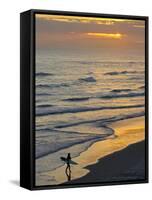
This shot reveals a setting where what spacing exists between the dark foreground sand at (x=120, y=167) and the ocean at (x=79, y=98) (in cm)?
23

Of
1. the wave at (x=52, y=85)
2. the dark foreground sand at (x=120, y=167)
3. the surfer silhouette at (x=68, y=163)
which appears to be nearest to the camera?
the wave at (x=52, y=85)

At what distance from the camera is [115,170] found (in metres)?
7.51

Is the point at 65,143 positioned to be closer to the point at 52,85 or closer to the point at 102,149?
the point at 102,149

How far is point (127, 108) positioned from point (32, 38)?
48.7 inches

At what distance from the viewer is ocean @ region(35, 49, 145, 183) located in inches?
281

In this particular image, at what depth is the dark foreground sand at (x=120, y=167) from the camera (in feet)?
24.3

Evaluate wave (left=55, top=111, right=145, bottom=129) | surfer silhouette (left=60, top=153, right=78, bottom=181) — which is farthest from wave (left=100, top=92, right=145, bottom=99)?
surfer silhouette (left=60, top=153, right=78, bottom=181)

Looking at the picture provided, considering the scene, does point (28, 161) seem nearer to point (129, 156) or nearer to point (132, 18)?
point (129, 156)

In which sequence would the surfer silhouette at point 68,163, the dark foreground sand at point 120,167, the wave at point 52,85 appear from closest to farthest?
the wave at point 52,85, the surfer silhouette at point 68,163, the dark foreground sand at point 120,167

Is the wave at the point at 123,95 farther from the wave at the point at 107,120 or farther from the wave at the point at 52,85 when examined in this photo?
the wave at the point at 52,85

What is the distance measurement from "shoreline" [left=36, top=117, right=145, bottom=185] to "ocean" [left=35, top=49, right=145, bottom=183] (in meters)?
0.05

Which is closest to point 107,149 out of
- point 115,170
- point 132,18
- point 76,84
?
point 115,170

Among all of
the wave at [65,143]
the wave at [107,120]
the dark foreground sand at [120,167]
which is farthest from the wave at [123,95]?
the dark foreground sand at [120,167]

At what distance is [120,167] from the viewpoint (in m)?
7.53
